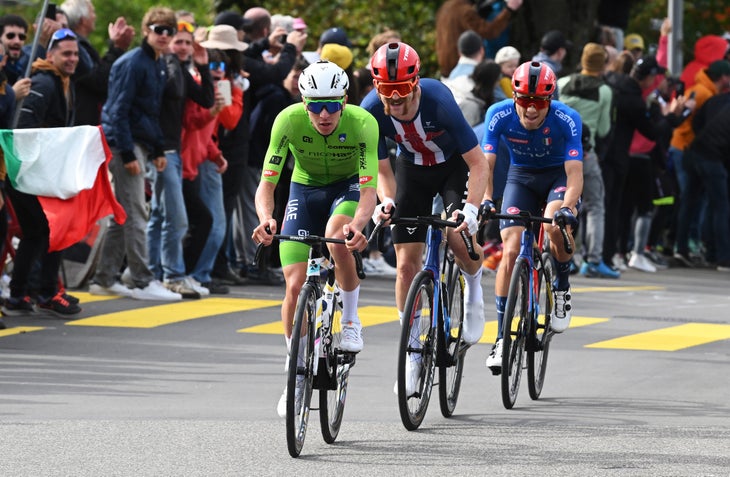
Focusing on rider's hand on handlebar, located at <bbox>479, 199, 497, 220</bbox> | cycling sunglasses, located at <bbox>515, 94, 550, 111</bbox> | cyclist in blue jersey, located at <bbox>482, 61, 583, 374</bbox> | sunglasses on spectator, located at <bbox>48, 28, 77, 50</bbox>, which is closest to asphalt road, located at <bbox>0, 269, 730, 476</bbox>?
cyclist in blue jersey, located at <bbox>482, 61, 583, 374</bbox>

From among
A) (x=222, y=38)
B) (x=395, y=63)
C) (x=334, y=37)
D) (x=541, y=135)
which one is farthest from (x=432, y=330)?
(x=334, y=37)

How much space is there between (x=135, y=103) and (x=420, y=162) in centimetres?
478

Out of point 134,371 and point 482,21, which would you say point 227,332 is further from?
point 482,21

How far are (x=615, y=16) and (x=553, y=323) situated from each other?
45.0ft

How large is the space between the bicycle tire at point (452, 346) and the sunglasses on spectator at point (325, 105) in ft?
5.03

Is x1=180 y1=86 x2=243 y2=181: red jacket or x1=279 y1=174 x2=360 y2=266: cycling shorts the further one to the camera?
x1=180 y1=86 x2=243 y2=181: red jacket

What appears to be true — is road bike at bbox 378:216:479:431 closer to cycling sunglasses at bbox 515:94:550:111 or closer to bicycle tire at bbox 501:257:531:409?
bicycle tire at bbox 501:257:531:409

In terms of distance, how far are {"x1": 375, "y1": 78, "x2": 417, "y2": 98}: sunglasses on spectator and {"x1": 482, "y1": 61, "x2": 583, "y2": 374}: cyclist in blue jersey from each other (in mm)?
1093

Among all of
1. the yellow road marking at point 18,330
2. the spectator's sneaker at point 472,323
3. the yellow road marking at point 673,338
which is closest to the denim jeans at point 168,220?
the yellow road marking at point 18,330

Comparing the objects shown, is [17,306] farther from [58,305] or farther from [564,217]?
[564,217]

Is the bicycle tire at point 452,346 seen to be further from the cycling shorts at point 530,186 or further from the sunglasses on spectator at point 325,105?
the sunglasses on spectator at point 325,105

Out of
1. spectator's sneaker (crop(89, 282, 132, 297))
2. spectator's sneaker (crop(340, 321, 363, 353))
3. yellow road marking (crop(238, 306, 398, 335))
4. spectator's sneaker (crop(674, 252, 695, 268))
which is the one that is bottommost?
spectator's sneaker (crop(674, 252, 695, 268))

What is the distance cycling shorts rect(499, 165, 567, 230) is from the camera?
11.1 meters

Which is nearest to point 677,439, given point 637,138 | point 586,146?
point 586,146
